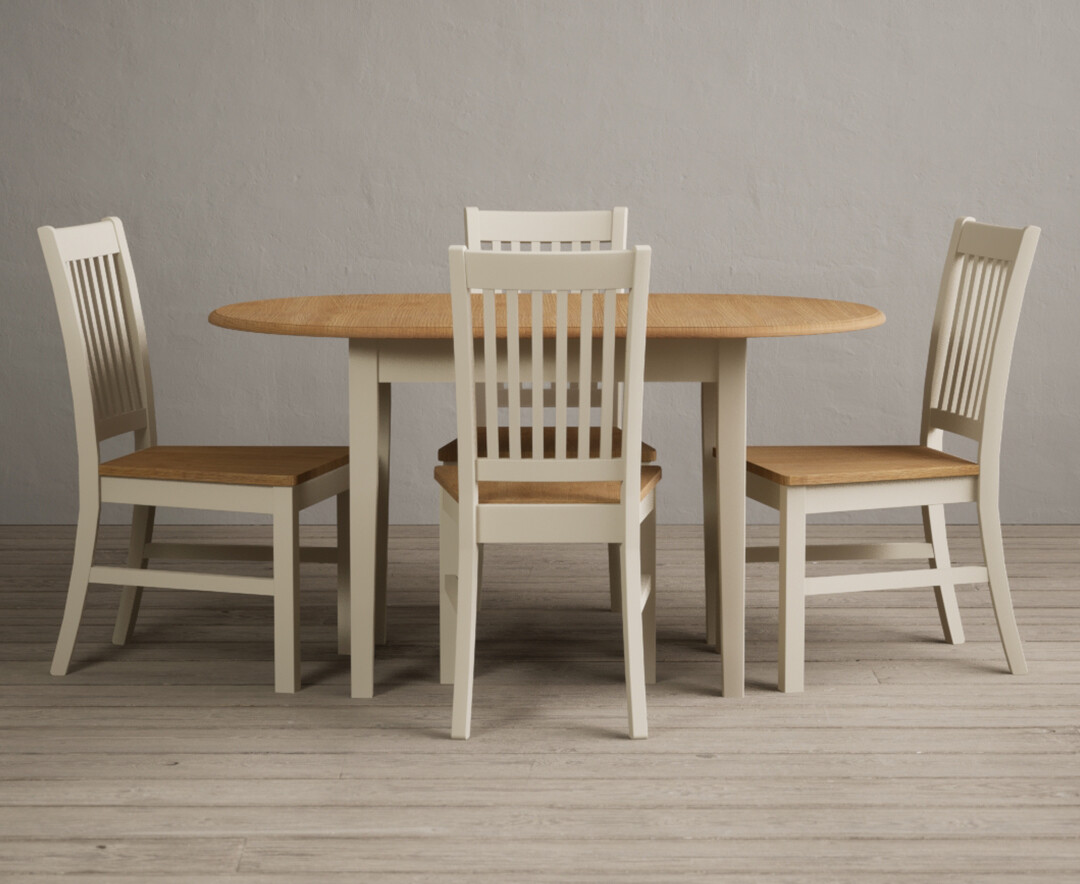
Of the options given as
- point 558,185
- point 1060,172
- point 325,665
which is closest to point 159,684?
point 325,665

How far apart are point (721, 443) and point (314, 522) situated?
2.07 meters

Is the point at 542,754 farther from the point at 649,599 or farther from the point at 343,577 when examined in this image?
the point at 343,577

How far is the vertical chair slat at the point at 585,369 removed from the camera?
87.8 inches

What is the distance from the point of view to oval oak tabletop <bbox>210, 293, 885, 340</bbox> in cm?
238

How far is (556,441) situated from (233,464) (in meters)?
0.76

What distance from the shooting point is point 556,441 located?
2295 mm

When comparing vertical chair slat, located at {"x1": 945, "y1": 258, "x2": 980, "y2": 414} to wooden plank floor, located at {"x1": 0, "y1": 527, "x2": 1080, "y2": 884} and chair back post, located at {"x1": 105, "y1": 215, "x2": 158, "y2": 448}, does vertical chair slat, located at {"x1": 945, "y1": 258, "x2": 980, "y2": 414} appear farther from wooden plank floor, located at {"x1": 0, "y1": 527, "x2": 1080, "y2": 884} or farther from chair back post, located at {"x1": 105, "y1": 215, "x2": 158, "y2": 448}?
chair back post, located at {"x1": 105, "y1": 215, "x2": 158, "y2": 448}

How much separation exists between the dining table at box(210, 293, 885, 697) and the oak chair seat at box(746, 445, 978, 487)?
0.12m

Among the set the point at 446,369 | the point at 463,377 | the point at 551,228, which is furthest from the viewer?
the point at 551,228

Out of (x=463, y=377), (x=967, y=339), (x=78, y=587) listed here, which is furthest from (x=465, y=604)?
(x=967, y=339)

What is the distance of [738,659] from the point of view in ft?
8.48

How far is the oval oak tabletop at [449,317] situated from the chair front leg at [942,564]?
0.51 metres

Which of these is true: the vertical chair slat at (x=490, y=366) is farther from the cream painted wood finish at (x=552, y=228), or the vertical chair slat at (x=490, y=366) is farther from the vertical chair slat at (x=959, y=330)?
the vertical chair slat at (x=959, y=330)

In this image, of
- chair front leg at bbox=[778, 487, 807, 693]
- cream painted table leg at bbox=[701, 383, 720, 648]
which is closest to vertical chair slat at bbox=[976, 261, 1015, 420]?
chair front leg at bbox=[778, 487, 807, 693]
